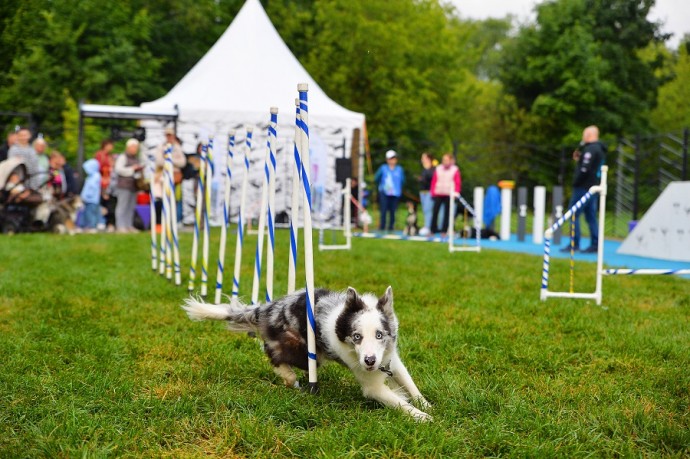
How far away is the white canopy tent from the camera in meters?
18.0

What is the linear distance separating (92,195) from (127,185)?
107 centimetres

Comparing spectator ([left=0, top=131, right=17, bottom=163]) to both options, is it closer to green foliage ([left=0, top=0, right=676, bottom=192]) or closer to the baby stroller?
the baby stroller

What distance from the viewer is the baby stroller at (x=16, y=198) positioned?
14.1 meters

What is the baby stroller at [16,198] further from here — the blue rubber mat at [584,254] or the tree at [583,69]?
the tree at [583,69]

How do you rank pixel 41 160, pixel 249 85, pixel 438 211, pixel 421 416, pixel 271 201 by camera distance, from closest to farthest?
pixel 421 416 → pixel 271 201 → pixel 41 160 → pixel 438 211 → pixel 249 85

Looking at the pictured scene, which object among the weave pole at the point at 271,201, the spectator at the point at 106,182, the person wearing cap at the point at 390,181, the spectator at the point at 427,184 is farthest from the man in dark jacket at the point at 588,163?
the spectator at the point at 106,182

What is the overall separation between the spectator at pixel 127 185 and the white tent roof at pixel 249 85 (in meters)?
2.37

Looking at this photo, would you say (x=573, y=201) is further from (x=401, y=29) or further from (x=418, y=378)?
(x=401, y=29)

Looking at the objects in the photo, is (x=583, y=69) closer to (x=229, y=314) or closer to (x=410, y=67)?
(x=410, y=67)

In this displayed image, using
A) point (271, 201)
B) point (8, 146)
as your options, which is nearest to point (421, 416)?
point (271, 201)

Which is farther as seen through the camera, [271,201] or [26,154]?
[26,154]

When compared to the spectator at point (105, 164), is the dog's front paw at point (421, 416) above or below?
below

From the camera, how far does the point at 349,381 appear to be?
4.43 m

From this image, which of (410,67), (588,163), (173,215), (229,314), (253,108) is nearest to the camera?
(229,314)
